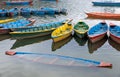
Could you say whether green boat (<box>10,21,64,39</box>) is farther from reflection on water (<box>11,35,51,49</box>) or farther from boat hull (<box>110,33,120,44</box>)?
boat hull (<box>110,33,120,44</box>)

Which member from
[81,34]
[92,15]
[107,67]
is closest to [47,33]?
[81,34]

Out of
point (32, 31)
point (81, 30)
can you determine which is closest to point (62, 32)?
point (81, 30)

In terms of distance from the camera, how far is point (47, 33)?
109 ft

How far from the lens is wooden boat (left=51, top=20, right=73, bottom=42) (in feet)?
98.6

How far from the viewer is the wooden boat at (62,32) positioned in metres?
30.1

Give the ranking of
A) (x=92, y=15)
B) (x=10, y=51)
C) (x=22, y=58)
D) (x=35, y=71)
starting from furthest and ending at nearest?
(x=92, y=15) → (x=10, y=51) → (x=22, y=58) → (x=35, y=71)

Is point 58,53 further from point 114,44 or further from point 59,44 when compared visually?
point 114,44

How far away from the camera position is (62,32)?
31.9 meters

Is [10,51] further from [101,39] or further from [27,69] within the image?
[101,39]

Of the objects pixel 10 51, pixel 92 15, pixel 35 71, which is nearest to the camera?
pixel 35 71

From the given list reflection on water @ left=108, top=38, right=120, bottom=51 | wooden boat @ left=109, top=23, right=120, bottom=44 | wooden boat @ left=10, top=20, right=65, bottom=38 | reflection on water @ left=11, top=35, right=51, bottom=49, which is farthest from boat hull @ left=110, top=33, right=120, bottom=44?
reflection on water @ left=11, top=35, right=51, bottom=49

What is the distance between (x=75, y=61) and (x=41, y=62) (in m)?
3.46

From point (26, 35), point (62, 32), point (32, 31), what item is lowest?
point (26, 35)

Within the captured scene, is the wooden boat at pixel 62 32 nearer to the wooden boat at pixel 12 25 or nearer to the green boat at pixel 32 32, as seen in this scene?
the green boat at pixel 32 32
